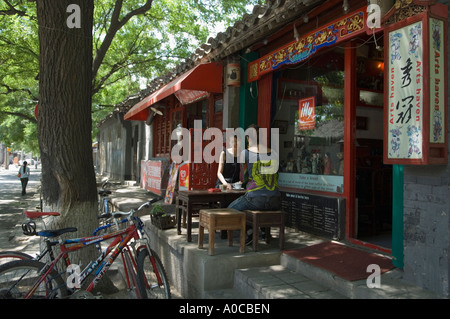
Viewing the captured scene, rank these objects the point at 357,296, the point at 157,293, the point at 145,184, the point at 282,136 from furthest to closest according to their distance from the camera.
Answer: the point at 145,184, the point at 282,136, the point at 157,293, the point at 357,296

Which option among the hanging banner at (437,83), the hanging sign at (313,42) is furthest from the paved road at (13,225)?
the hanging banner at (437,83)

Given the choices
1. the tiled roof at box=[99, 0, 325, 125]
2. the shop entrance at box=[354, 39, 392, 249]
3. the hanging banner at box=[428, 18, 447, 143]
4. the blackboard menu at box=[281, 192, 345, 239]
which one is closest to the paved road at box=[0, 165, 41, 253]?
the blackboard menu at box=[281, 192, 345, 239]

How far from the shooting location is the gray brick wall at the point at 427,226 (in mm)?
2932

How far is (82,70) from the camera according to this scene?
13.3ft

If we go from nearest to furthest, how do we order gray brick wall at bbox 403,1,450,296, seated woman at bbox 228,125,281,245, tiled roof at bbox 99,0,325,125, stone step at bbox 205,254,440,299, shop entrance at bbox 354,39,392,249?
gray brick wall at bbox 403,1,450,296 → stone step at bbox 205,254,440,299 → seated woman at bbox 228,125,281,245 → tiled roof at bbox 99,0,325,125 → shop entrance at bbox 354,39,392,249

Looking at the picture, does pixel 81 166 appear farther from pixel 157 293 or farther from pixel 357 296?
pixel 357 296

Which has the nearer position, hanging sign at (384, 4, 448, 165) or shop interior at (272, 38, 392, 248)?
hanging sign at (384, 4, 448, 165)

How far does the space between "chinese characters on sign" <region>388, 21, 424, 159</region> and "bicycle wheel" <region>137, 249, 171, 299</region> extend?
2.63m

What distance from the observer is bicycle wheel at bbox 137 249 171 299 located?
3.47 m

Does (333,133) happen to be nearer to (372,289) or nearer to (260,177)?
(260,177)

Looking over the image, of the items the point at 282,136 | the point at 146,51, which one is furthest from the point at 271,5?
the point at 146,51

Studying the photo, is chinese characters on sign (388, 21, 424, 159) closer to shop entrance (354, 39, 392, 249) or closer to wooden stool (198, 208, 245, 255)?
wooden stool (198, 208, 245, 255)

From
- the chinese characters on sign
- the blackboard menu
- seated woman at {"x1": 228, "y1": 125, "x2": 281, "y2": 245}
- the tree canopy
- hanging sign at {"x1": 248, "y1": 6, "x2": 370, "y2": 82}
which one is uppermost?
the tree canopy

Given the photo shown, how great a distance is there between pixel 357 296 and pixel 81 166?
10.8 ft
